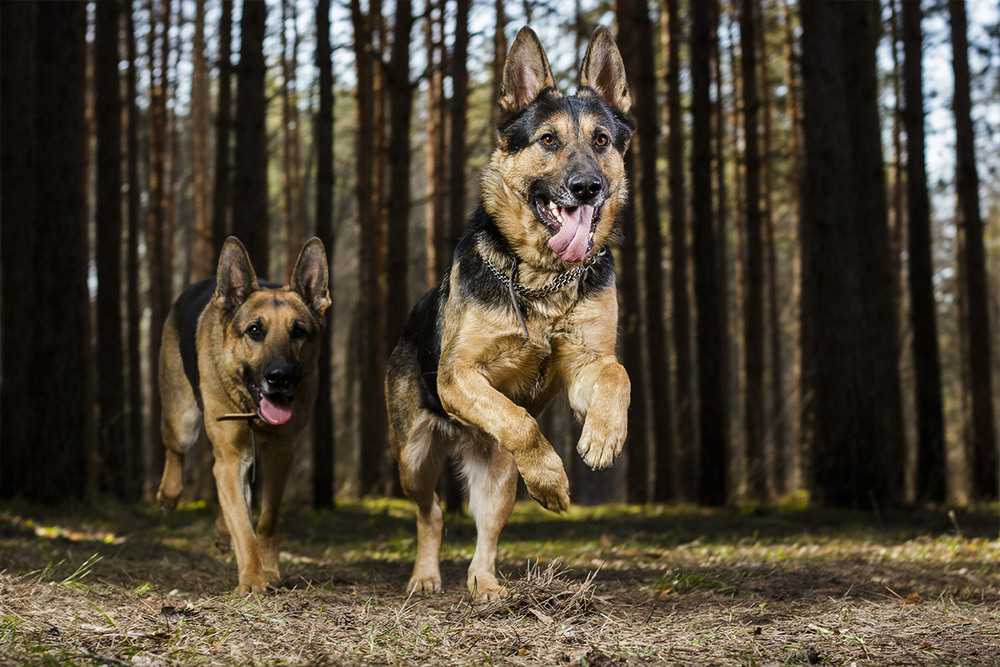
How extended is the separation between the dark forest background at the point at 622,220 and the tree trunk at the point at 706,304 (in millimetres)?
45

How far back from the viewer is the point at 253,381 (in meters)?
5.90

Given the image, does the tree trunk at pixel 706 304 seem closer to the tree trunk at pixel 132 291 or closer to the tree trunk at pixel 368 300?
the tree trunk at pixel 368 300

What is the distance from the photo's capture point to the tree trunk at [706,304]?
1373cm

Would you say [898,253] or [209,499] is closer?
[209,499]

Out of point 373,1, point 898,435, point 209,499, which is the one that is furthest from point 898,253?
point 209,499

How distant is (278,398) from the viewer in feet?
19.2

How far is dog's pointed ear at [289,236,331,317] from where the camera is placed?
21.4 ft

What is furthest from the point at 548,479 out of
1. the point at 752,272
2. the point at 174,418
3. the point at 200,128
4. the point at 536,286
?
the point at 200,128

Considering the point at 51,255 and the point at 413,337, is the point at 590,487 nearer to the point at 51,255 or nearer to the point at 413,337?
the point at 51,255

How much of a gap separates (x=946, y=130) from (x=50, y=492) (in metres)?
20.6

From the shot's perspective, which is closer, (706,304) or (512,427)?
(512,427)

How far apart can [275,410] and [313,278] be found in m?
1.19

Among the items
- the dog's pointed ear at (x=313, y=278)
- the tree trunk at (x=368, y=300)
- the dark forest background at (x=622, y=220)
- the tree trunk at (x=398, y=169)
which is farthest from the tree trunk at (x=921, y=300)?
the dog's pointed ear at (x=313, y=278)

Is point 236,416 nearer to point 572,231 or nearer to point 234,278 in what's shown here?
point 234,278
